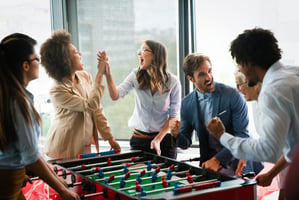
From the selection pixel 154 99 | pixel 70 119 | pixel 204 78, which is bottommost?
pixel 70 119

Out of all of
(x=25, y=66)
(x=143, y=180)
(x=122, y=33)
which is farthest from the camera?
(x=122, y=33)

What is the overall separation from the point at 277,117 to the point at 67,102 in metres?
1.76

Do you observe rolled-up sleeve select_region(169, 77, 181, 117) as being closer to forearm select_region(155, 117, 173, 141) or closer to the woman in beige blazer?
forearm select_region(155, 117, 173, 141)

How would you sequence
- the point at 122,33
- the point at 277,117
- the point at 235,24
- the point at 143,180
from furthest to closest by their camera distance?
the point at 122,33, the point at 235,24, the point at 143,180, the point at 277,117

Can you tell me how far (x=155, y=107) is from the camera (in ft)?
11.7

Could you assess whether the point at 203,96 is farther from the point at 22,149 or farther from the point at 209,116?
the point at 22,149

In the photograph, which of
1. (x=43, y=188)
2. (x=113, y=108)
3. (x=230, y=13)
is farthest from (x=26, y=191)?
(x=230, y=13)

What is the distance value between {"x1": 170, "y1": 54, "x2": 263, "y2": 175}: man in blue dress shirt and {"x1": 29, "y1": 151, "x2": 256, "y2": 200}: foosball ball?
1.00ft

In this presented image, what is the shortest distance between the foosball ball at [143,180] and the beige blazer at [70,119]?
347 mm

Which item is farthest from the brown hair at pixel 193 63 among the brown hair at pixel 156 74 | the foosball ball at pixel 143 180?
the foosball ball at pixel 143 180

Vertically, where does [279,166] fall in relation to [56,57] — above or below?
below

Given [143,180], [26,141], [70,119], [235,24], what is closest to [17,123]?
[26,141]

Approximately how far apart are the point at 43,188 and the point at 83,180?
75.6 inches

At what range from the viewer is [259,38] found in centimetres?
230
